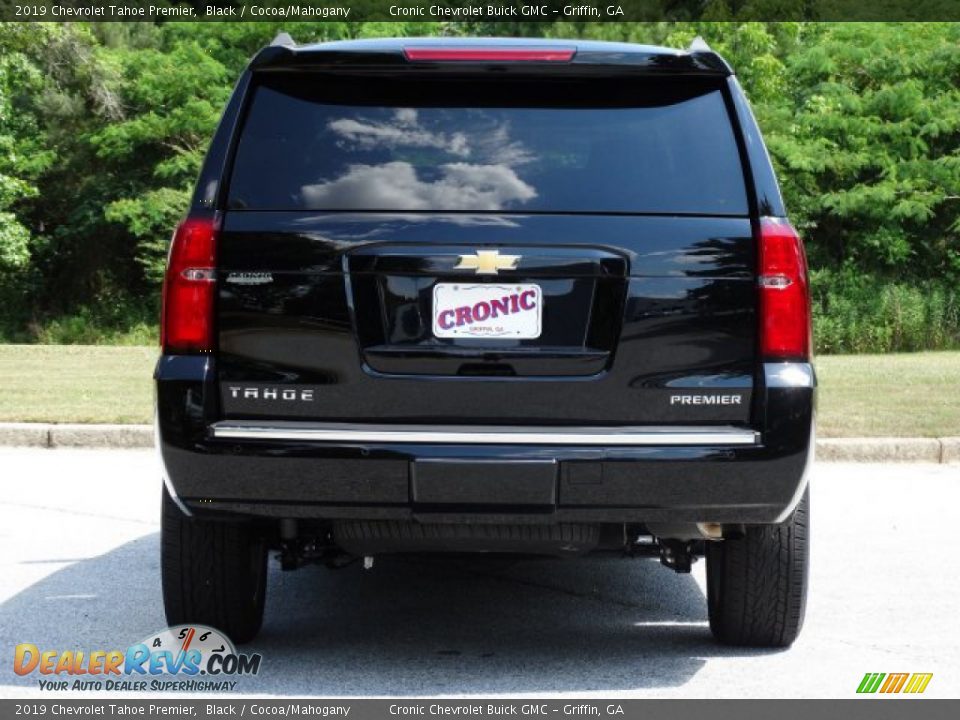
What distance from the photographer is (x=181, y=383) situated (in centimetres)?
464

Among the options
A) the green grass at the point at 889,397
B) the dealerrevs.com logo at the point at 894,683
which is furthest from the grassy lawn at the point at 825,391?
the dealerrevs.com logo at the point at 894,683

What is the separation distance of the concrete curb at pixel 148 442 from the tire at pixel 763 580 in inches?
244

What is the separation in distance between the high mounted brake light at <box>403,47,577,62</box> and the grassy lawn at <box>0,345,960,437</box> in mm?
7616

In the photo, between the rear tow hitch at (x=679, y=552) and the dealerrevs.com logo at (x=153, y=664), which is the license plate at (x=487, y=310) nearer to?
the rear tow hitch at (x=679, y=552)

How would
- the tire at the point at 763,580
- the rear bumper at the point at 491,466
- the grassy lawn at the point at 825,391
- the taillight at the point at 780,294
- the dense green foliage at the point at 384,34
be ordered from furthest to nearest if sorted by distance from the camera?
the dense green foliage at the point at 384,34 < the grassy lawn at the point at 825,391 < the tire at the point at 763,580 < the taillight at the point at 780,294 < the rear bumper at the point at 491,466

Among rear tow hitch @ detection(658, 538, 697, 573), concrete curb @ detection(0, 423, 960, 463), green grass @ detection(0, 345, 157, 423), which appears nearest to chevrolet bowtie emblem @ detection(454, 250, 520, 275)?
rear tow hitch @ detection(658, 538, 697, 573)

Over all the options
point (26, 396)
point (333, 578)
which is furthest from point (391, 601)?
point (26, 396)

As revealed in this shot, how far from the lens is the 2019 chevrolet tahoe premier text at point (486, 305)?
4551 mm

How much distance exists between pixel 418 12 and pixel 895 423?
26.4 m

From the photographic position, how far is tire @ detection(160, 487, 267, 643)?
5.16 m

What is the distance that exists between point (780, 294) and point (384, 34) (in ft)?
108

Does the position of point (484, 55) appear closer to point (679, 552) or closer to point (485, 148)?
point (485, 148)

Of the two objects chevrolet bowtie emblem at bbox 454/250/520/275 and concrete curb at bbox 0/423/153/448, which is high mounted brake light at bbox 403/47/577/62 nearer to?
chevrolet bowtie emblem at bbox 454/250/520/275

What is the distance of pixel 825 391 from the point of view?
15.1 meters
